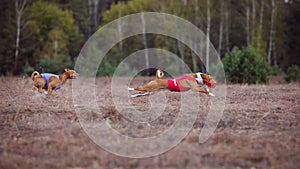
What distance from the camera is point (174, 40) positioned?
1380 inches

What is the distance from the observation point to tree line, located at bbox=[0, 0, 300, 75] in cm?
3134

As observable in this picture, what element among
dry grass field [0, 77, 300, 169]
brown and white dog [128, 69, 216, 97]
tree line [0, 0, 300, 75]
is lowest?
dry grass field [0, 77, 300, 169]

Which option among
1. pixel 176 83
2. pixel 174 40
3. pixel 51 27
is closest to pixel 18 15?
pixel 51 27

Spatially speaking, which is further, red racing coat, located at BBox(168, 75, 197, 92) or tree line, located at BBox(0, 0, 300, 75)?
tree line, located at BBox(0, 0, 300, 75)

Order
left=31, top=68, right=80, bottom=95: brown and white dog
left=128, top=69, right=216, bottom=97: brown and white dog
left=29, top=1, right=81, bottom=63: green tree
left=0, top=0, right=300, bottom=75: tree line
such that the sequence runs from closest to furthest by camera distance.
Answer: left=128, top=69, right=216, bottom=97: brown and white dog → left=31, top=68, right=80, bottom=95: brown and white dog → left=0, top=0, right=300, bottom=75: tree line → left=29, top=1, right=81, bottom=63: green tree

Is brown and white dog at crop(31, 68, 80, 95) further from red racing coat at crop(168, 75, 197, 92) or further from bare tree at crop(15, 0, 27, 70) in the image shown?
bare tree at crop(15, 0, 27, 70)

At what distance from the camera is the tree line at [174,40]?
31344 mm

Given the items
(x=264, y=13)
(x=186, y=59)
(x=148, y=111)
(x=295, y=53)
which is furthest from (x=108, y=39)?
(x=148, y=111)

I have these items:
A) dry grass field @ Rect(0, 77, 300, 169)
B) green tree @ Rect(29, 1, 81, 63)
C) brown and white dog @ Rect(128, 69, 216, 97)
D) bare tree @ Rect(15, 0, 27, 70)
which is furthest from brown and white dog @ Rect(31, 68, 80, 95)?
green tree @ Rect(29, 1, 81, 63)

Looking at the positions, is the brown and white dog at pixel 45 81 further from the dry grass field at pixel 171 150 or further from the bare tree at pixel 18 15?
the bare tree at pixel 18 15

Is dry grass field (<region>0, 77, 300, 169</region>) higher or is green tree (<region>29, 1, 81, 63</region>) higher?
green tree (<region>29, 1, 81, 63</region>)

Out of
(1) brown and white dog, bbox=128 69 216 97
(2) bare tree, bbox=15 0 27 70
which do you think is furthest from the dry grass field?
(2) bare tree, bbox=15 0 27 70

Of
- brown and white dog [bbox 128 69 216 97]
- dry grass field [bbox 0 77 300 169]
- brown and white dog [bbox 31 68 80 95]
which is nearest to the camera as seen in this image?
dry grass field [bbox 0 77 300 169]

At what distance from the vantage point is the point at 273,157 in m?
5.32
